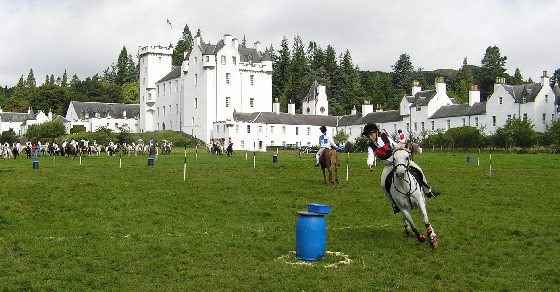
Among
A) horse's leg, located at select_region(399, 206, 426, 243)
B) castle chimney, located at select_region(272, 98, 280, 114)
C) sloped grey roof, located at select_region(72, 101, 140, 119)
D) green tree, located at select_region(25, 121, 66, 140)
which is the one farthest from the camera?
sloped grey roof, located at select_region(72, 101, 140, 119)

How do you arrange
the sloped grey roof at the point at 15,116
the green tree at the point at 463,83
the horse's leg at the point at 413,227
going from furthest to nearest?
the sloped grey roof at the point at 15,116 < the green tree at the point at 463,83 < the horse's leg at the point at 413,227

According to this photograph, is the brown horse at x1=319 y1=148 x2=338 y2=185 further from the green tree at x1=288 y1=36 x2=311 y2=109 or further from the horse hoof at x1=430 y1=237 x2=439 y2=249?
the green tree at x1=288 y1=36 x2=311 y2=109

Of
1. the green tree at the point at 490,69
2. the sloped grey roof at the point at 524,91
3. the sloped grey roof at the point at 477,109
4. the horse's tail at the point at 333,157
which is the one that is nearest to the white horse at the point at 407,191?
the horse's tail at the point at 333,157

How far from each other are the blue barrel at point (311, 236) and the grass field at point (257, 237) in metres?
0.31

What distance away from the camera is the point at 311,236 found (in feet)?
44.0

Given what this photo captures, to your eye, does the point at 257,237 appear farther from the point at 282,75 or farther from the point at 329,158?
the point at 282,75

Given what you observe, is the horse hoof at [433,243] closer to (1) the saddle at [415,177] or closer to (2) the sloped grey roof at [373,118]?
(1) the saddle at [415,177]

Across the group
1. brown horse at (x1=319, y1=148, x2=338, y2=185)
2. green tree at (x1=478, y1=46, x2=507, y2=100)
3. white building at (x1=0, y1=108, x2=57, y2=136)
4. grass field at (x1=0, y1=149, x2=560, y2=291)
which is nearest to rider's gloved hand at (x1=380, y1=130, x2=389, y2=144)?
grass field at (x1=0, y1=149, x2=560, y2=291)

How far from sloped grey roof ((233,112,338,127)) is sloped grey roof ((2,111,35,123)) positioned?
246 ft

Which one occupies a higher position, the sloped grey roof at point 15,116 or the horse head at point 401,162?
the sloped grey roof at point 15,116

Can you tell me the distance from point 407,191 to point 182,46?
15657cm

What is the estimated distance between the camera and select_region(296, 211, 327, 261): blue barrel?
13359 millimetres

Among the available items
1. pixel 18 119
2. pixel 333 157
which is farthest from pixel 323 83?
pixel 333 157

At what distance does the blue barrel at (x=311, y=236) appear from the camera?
13.4 meters
